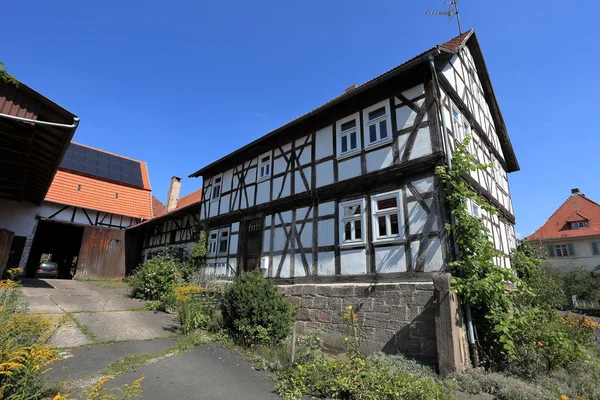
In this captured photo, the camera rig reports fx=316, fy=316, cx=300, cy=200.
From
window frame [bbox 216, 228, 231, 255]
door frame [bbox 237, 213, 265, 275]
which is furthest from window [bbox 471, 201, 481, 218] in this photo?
window frame [bbox 216, 228, 231, 255]

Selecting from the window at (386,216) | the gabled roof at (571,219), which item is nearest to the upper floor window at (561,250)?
the gabled roof at (571,219)

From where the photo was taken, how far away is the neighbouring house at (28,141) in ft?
24.8

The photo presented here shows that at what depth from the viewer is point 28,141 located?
30.8 feet

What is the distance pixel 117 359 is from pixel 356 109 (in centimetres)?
892

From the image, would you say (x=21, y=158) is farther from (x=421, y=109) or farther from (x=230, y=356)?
(x=421, y=109)

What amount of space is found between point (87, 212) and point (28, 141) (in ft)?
47.1

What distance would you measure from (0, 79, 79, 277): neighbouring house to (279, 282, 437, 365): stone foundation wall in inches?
311

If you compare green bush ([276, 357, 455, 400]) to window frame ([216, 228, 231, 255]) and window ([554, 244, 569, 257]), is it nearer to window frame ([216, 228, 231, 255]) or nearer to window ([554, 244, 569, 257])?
window frame ([216, 228, 231, 255])

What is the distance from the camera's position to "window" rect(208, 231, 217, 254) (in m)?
14.9

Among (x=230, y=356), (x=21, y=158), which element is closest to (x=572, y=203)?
(x=230, y=356)

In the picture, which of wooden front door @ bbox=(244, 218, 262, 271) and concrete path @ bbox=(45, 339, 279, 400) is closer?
concrete path @ bbox=(45, 339, 279, 400)

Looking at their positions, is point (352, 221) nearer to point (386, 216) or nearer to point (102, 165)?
point (386, 216)

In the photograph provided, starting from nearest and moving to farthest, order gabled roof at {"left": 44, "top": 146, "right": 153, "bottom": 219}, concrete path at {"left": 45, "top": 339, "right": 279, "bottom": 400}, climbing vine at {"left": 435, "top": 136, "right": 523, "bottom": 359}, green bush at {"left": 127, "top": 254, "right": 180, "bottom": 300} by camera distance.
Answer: concrete path at {"left": 45, "top": 339, "right": 279, "bottom": 400} → climbing vine at {"left": 435, "top": 136, "right": 523, "bottom": 359} → green bush at {"left": 127, "top": 254, "right": 180, "bottom": 300} → gabled roof at {"left": 44, "top": 146, "right": 153, "bottom": 219}

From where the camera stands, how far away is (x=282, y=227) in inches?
448
